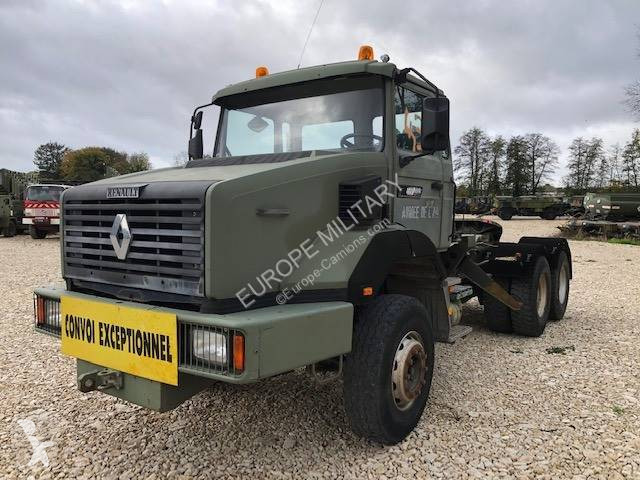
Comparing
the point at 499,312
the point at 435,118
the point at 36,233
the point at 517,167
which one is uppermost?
the point at 517,167

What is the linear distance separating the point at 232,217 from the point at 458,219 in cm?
470

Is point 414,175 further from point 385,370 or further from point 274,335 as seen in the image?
point 274,335

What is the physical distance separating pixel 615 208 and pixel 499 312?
21824 millimetres

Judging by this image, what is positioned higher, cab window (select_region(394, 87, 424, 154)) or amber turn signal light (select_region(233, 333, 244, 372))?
cab window (select_region(394, 87, 424, 154))

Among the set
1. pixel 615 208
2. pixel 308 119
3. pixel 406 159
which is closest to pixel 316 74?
pixel 308 119

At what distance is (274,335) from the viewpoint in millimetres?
2607

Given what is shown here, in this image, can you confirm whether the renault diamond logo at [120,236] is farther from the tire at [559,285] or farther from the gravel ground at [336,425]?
the tire at [559,285]

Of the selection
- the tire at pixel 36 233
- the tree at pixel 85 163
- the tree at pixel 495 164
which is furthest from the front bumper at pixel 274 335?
the tree at pixel 85 163

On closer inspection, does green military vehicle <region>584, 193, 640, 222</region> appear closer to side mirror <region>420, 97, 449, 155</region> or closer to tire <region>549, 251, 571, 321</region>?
tire <region>549, 251, 571, 321</region>

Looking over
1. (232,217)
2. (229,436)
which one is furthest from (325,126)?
(229,436)

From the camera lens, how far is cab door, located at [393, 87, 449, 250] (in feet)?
12.6

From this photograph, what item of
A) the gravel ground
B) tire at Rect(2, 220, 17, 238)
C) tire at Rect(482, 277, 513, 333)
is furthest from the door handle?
tire at Rect(2, 220, 17, 238)

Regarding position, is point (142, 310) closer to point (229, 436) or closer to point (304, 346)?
point (304, 346)

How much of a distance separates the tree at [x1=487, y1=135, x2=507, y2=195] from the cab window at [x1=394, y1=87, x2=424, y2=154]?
152ft
